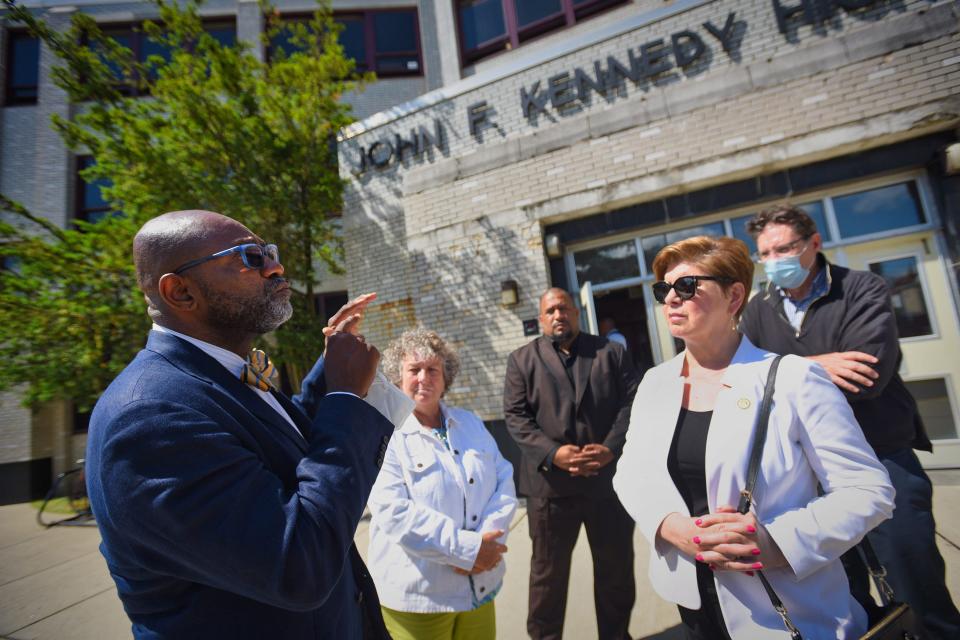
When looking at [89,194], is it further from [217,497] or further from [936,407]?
[936,407]

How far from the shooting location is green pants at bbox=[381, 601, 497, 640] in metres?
1.96

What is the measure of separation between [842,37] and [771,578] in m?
6.37

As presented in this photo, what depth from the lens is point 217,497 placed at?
86 centimetres

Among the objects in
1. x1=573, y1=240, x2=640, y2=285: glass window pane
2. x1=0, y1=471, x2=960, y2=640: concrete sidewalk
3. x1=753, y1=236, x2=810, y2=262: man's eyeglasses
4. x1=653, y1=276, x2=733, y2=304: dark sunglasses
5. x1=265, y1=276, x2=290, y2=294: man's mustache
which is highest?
x1=573, y1=240, x2=640, y2=285: glass window pane

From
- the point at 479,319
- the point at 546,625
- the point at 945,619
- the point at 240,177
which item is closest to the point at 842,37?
the point at 479,319

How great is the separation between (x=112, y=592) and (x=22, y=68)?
14.6 meters

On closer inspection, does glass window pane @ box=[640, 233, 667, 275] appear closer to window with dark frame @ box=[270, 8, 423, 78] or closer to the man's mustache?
the man's mustache

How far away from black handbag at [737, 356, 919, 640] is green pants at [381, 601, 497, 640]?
4.24 ft

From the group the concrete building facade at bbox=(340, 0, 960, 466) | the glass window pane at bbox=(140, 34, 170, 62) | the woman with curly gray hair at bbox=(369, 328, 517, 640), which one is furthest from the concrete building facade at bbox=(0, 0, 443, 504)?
the woman with curly gray hair at bbox=(369, 328, 517, 640)

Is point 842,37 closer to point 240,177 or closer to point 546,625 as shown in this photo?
point 546,625

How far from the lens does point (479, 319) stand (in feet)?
20.6

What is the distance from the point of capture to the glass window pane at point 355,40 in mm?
11406

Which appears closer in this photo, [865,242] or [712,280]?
[712,280]

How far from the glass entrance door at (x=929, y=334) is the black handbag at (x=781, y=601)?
481cm
